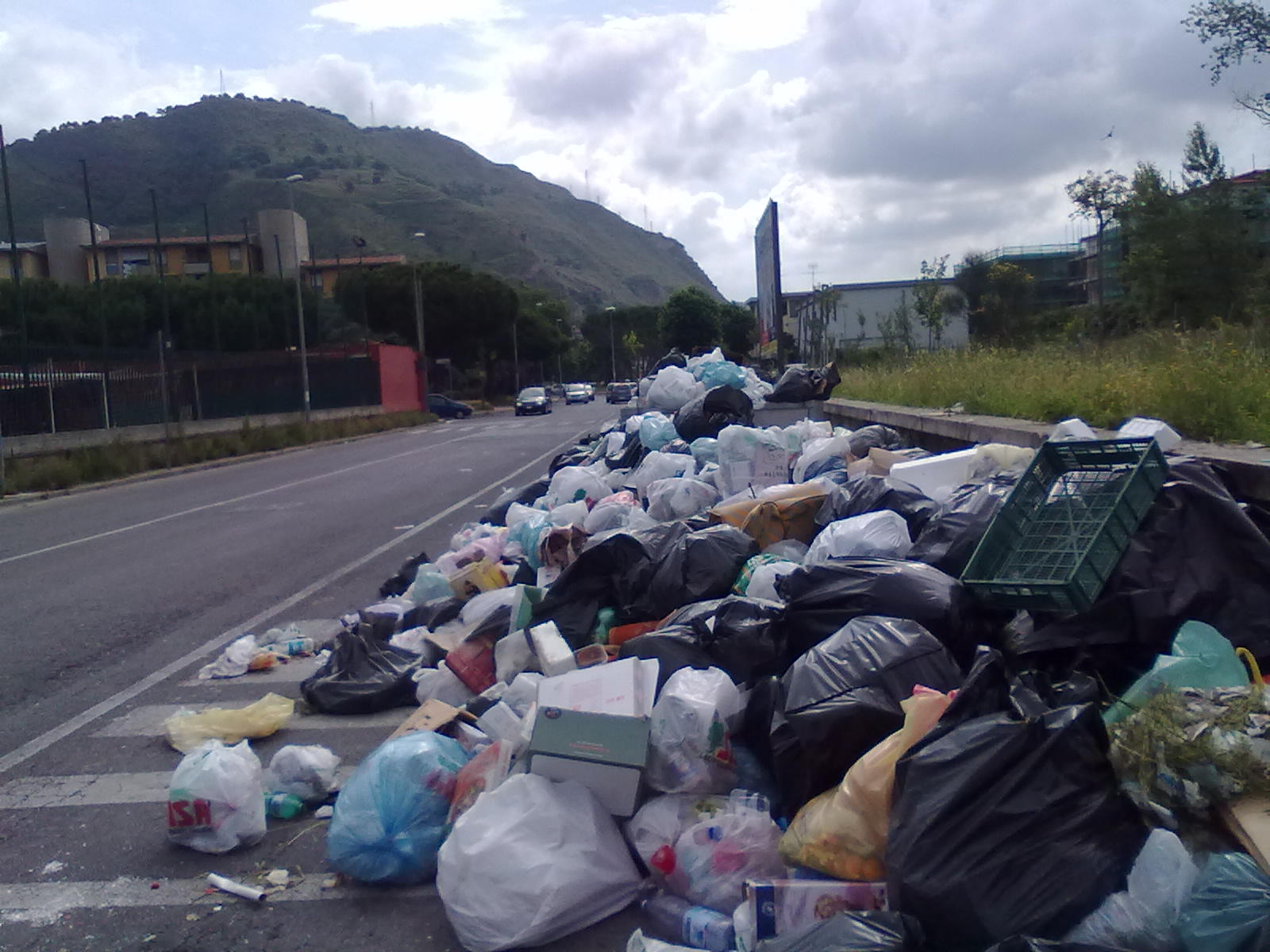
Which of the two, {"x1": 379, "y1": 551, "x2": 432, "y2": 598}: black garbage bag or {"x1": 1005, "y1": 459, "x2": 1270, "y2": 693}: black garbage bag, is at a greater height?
{"x1": 1005, "y1": 459, "x2": 1270, "y2": 693}: black garbage bag

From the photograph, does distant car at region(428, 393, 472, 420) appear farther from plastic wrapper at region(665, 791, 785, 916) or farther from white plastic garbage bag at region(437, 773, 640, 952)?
plastic wrapper at region(665, 791, 785, 916)

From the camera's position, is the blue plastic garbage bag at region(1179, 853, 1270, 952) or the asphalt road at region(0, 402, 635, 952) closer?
the blue plastic garbage bag at region(1179, 853, 1270, 952)

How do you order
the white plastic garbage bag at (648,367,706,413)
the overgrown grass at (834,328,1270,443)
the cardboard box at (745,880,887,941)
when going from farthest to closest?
the white plastic garbage bag at (648,367,706,413), the overgrown grass at (834,328,1270,443), the cardboard box at (745,880,887,941)

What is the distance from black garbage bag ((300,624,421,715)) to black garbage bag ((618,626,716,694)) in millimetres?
1504

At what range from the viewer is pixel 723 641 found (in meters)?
3.86

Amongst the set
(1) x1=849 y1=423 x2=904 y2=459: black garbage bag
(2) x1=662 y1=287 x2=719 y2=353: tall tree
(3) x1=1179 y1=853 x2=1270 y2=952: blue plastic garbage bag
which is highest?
(2) x1=662 y1=287 x2=719 y2=353: tall tree

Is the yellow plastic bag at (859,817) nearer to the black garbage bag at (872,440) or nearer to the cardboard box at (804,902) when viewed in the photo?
the cardboard box at (804,902)

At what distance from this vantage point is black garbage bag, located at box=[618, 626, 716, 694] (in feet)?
12.6

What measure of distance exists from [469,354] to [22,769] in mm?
55833

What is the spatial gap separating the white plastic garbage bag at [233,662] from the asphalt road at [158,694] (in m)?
0.12

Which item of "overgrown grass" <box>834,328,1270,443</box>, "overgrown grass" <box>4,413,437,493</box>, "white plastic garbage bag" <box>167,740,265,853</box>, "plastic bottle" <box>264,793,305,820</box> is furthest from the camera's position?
"overgrown grass" <box>4,413,437,493</box>

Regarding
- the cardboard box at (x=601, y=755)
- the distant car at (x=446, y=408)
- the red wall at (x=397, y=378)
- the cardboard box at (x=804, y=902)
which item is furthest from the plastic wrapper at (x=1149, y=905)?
the distant car at (x=446, y=408)

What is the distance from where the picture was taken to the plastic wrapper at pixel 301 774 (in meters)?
3.83

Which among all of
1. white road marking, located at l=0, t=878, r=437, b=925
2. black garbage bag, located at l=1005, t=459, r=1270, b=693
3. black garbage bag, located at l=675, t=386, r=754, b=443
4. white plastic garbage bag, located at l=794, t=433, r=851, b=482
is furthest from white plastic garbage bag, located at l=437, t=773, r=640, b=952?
black garbage bag, located at l=675, t=386, r=754, b=443
